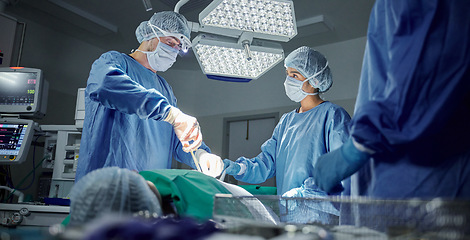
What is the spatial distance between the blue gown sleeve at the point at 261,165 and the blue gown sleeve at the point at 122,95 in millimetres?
824

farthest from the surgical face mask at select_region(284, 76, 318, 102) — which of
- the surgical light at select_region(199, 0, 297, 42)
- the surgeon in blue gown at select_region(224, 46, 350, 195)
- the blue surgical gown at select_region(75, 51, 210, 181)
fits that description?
the blue surgical gown at select_region(75, 51, 210, 181)

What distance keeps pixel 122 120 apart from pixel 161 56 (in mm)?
501

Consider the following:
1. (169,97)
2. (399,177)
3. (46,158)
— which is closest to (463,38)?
(399,177)

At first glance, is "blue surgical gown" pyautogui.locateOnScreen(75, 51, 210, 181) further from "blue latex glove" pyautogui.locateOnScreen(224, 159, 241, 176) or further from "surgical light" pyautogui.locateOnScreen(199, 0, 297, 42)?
"surgical light" pyautogui.locateOnScreen(199, 0, 297, 42)

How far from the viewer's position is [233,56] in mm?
2195

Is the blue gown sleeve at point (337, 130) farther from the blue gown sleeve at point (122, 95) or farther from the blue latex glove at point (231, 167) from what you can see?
the blue gown sleeve at point (122, 95)

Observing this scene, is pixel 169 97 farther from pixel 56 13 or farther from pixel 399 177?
pixel 56 13

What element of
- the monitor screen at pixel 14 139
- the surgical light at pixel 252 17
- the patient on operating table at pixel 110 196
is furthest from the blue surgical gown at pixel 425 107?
the monitor screen at pixel 14 139

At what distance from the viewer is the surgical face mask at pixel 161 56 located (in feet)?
7.21

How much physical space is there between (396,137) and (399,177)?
135 millimetres

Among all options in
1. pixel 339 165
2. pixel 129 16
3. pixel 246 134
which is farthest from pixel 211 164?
pixel 246 134

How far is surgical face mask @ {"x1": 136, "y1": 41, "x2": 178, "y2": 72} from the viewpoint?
7.21 ft

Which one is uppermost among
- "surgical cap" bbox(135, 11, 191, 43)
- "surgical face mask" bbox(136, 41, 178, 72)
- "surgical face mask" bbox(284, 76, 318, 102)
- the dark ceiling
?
the dark ceiling

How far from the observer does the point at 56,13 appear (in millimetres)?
4277
